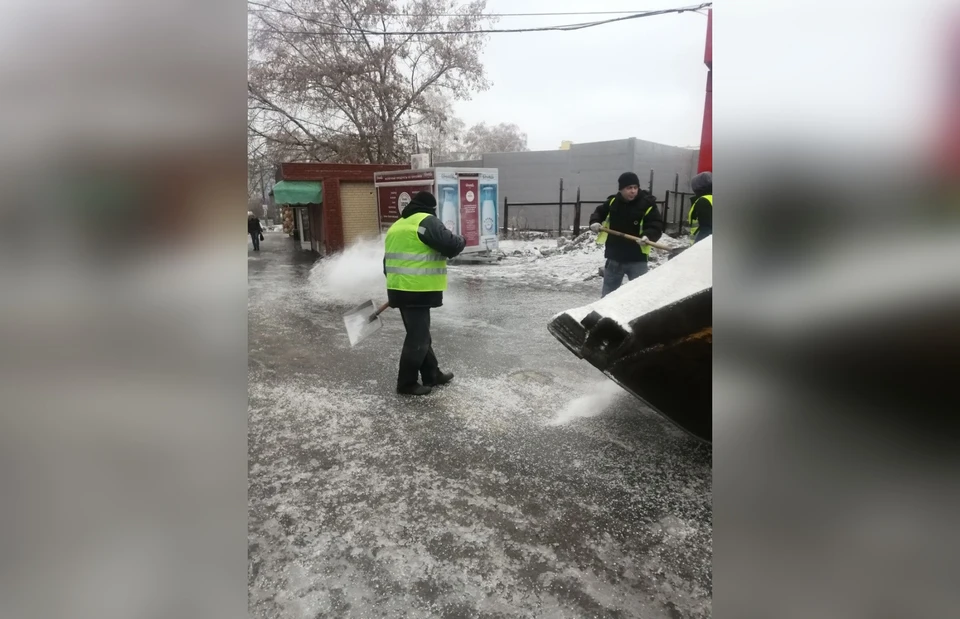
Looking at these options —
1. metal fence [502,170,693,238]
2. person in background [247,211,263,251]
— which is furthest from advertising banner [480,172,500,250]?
person in background [247,211,263,251]

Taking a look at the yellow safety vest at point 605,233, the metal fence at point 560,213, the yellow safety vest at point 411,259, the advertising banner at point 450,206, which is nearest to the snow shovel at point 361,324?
the yellow safety vest at point 411,259

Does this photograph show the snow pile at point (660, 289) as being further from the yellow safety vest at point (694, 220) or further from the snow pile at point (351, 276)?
the snow pile at point (351, 276)

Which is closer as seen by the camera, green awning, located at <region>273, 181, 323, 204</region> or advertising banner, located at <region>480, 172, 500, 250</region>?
green awning, located at <region>273, 181, 323, 204</region>

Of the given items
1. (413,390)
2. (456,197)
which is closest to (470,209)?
(456,197)

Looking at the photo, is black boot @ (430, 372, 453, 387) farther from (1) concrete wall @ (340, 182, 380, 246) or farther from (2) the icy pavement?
(1) concrete wall @ (340, 182, 380, 246)

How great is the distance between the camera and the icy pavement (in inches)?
65.7

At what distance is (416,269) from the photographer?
328cm

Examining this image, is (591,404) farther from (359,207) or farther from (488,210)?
(488,210)

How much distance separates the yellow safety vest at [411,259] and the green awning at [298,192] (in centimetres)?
635

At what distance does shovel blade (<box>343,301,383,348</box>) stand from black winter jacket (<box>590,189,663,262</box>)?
7.13 ft
